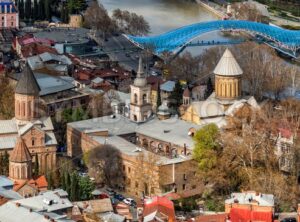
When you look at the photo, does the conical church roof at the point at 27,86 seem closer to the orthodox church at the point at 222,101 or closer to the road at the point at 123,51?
the orthodox church at the point at 222,101

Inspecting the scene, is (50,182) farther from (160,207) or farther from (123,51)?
(123,51)

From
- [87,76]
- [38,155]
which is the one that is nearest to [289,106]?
[38,155]

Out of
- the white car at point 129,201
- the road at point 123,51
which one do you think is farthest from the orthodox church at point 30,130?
the road at point 123,51

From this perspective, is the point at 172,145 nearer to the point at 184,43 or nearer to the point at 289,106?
the point at 289,106

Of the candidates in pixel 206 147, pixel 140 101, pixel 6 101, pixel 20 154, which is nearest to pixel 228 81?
pixel 140 101

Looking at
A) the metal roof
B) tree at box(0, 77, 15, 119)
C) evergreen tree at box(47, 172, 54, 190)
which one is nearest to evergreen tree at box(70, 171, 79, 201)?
evergreen tree at box(47, 172, 54, 190)

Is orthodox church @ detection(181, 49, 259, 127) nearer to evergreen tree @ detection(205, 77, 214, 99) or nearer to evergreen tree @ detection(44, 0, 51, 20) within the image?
evergreen tree @ detection(205, 77, 214, 99)
